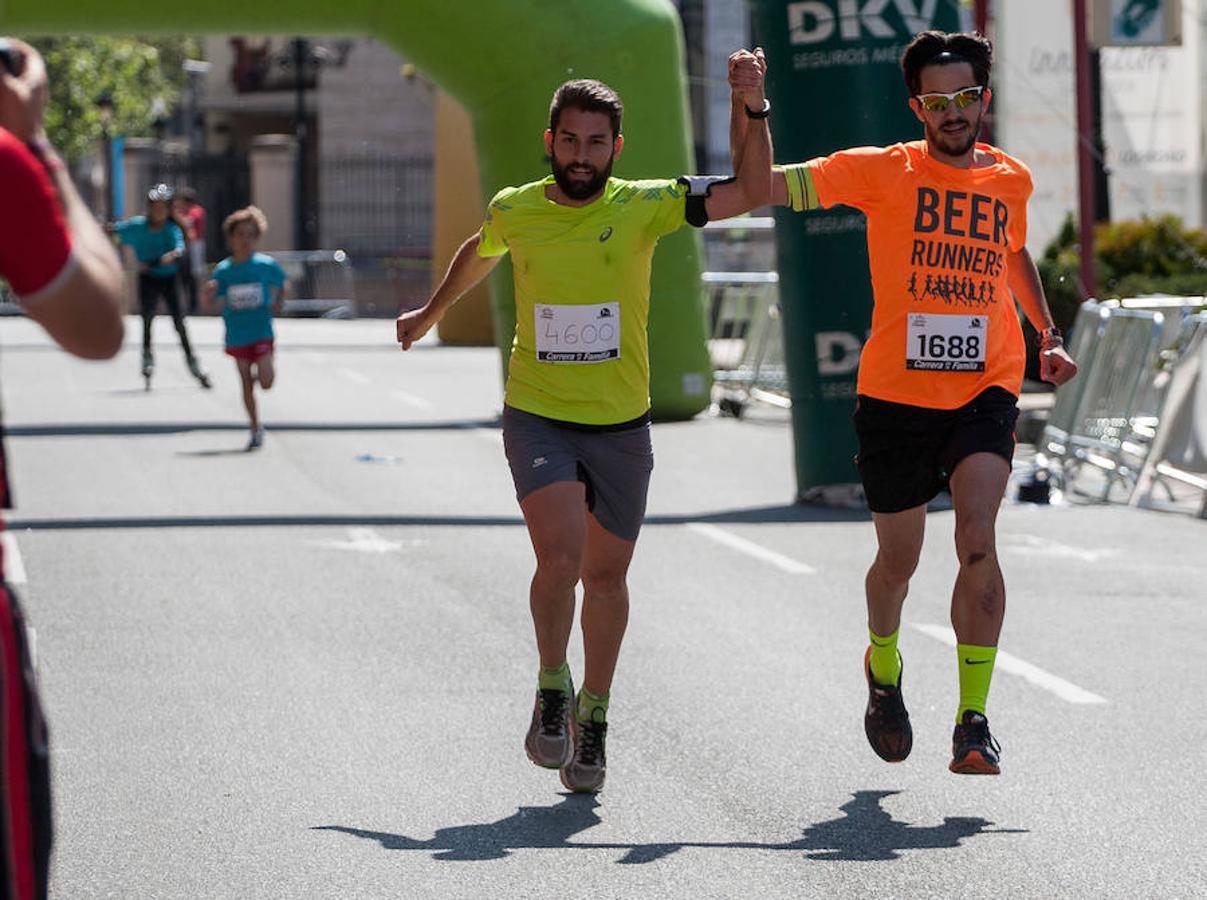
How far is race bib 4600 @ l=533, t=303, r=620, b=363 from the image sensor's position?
641 centimetres

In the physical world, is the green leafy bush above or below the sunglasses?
below

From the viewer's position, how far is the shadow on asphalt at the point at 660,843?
6031 mm

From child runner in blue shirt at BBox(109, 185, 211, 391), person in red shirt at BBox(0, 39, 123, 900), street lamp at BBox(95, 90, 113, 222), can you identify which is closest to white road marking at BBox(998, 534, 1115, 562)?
person in red shirt at BBox(0, 39, 123, 900)

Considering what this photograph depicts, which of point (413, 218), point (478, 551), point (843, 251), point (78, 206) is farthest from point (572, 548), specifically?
point (413, 218)

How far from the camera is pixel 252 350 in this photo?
17.6m

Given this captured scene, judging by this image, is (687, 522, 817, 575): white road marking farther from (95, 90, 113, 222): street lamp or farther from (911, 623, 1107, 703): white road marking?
(95, 90, 113, 222): street lamp

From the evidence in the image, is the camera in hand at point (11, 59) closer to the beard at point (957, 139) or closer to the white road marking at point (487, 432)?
the beard at point (957, 139)

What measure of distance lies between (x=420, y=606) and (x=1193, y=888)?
5.22 meters

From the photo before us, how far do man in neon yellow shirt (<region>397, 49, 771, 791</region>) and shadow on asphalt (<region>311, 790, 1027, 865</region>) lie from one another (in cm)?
25

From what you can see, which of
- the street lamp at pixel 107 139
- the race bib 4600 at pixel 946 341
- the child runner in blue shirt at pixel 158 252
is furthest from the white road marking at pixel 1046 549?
the street lamp at pixel 107 139

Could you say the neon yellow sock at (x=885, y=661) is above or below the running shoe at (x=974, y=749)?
above

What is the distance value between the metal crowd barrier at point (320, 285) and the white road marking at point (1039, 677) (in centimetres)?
3697

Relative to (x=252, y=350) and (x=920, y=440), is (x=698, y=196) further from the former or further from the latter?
(x=252, y=350)

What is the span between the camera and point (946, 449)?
6.73m
